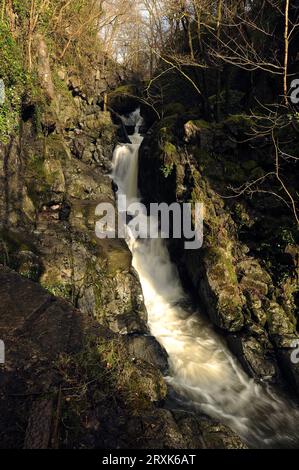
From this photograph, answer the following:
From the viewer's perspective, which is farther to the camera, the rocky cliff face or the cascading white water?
the rocky cliff face

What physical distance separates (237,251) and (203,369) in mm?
4028

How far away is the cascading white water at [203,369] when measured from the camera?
7325 millimetres

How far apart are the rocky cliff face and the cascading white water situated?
1.61ft

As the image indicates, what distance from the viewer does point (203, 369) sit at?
349 inches

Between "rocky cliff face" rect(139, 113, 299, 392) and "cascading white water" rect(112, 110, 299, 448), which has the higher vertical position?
"rocky cliff face" rect(139, 113, 299, 392)

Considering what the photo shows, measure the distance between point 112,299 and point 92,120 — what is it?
13.6 m

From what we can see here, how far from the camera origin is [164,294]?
12.0m

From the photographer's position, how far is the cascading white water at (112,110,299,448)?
732 centimetres

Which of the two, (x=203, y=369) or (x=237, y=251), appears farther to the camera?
(x=237, y=251)

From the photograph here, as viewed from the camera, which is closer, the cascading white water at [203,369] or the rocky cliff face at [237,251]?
the cascading white water at [203,369]

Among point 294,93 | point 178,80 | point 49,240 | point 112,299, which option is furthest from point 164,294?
point 178,80

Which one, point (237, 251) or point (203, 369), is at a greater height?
point (237, 251)

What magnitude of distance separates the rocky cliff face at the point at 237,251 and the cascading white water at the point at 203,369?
0.49 meters

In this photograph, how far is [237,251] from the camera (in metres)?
10.4
